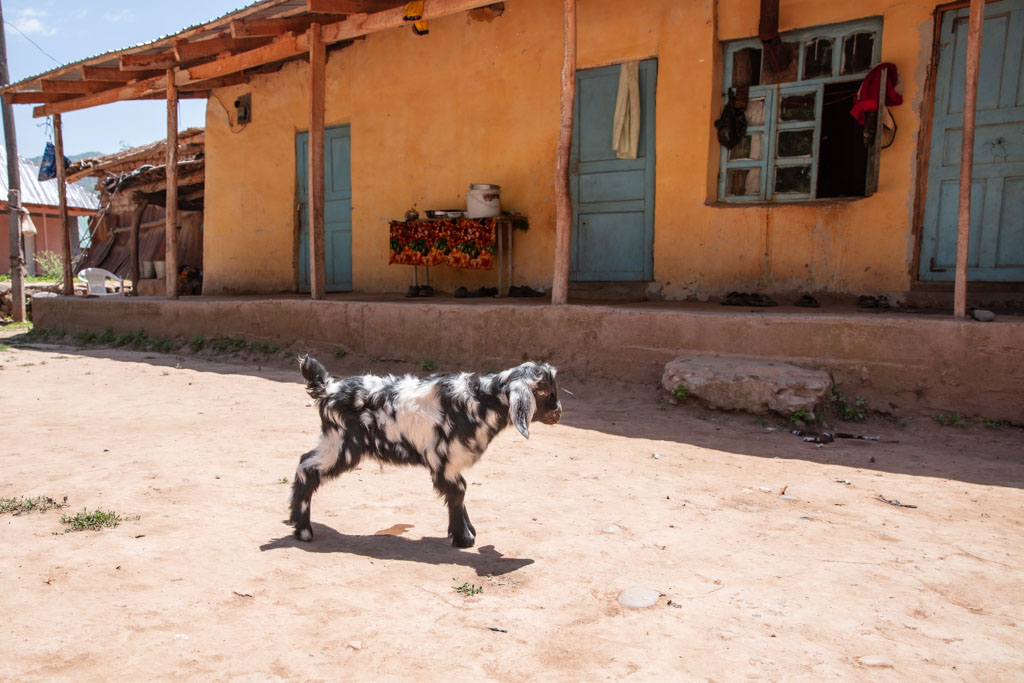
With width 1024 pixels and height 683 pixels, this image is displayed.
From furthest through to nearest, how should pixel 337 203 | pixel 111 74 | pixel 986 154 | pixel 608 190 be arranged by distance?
1. pixel 337 203
2. pixel 111 74
3. pixel 608 190
4. pixel 986 154

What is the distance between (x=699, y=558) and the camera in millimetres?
2943

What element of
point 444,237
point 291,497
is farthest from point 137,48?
point 291,497

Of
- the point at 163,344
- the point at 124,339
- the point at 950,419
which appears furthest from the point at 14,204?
the point at 950,419

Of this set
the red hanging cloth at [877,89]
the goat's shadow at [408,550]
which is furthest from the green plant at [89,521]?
the red hanging cloth at [877,89]

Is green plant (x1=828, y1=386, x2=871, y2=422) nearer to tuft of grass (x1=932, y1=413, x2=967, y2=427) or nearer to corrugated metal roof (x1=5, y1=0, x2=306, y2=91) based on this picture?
tuft of grass (x1=932, y1=413, x2=967, y2=427)

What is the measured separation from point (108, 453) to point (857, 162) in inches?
349

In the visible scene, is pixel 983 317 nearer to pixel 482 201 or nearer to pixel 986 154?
pixel 986 154

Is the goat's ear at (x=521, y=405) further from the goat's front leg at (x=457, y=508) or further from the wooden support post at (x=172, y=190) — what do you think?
the wooden support post at (x=172, y=190)

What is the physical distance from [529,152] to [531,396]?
255 inches

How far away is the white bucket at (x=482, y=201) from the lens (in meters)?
8.52

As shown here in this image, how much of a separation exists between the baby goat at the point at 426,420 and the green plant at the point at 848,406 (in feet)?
11.1

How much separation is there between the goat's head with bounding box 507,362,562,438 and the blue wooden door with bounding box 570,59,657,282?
5.42 metres

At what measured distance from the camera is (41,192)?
26703 millimetres

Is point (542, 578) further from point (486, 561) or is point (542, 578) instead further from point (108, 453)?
point (108, 453)
